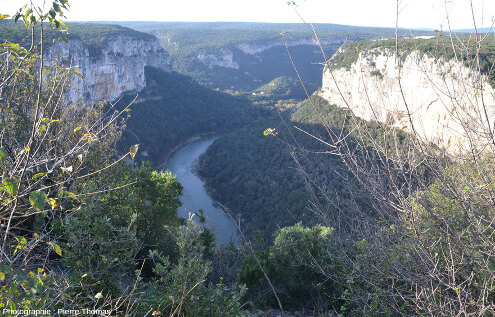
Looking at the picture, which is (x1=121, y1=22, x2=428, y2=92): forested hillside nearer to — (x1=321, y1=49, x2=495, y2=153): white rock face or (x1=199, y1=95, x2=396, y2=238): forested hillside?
(x1=199, y1=95, x2=396, y2=238): forested hillside

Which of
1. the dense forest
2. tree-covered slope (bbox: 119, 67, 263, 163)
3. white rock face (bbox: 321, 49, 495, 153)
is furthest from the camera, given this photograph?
tree-covered slope (bbox: 119, 67, 263, 163)

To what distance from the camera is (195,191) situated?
83.2ft

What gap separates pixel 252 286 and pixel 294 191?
1233 cm

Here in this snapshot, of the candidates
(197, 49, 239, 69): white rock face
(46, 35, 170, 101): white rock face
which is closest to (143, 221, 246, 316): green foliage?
(46, 35, 170, 101): white rock face

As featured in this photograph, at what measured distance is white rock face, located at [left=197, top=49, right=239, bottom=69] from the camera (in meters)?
66.8

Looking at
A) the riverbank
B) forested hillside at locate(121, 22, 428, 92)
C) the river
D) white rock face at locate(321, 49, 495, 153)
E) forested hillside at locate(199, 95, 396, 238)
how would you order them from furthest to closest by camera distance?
forested hillside at locate(121, 22, 428, 92) < the riverbank < the river < forested hillside at locate(199, 95, 396, 238) < white rock face at locate(321, 49, 495, 153)

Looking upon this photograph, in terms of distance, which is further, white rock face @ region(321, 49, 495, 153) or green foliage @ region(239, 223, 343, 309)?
green foliage @ region(239, 223, 343, 309)

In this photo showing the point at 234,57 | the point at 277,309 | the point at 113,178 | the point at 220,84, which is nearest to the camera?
the point at 277,309

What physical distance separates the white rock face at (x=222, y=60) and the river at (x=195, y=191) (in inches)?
1277

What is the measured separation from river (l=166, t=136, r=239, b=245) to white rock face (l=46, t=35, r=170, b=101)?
8.32 m

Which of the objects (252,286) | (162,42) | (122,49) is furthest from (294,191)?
(162,42)

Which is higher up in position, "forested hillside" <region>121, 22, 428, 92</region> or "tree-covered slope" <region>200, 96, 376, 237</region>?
"forested hillside" <region>121, 22, 428, 92</region>

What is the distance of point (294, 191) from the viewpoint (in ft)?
59.9

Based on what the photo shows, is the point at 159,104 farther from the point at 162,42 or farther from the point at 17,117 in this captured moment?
the point at 162,42
